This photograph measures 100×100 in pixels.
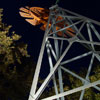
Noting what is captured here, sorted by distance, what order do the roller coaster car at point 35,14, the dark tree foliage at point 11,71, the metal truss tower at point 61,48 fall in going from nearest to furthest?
the metal truss tower at point 61,48, the roller coaster car at point 35,14, the dark tree foliage at point 11,71

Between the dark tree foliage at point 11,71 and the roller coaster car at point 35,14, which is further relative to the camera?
the dark tree foliage at point 11,71

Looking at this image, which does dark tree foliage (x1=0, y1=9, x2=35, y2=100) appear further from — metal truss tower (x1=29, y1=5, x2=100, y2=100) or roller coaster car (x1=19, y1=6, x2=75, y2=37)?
metal truss tower (x1=29, y1=5, x2=100, y2=100)

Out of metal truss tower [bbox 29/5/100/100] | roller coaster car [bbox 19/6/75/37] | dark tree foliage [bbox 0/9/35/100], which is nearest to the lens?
metal truss tower [bbox 29/5/100/100]

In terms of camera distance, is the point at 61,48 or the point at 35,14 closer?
the point at 61,48

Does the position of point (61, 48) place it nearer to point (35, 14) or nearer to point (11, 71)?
point (35, 14)

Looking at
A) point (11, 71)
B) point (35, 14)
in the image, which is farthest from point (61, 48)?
point (11, 71)

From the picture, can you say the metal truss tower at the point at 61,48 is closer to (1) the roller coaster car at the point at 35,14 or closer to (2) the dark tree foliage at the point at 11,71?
(1) the roller coaster car at the point at 35,14

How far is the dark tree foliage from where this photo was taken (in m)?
10.2

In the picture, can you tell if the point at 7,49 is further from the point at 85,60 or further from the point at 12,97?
the point at 85,60

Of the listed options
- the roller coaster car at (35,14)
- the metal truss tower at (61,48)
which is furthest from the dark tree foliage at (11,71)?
the metal truss tower at (61,48)

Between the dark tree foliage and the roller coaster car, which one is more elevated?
the roller coaster car

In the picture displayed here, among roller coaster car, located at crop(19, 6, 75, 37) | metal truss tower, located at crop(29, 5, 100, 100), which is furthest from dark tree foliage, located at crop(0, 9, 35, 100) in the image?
metal truss tower, located at crop(29, 5, 100, 100)

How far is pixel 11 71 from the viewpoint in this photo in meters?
10.8

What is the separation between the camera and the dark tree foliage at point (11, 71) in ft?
33.3
